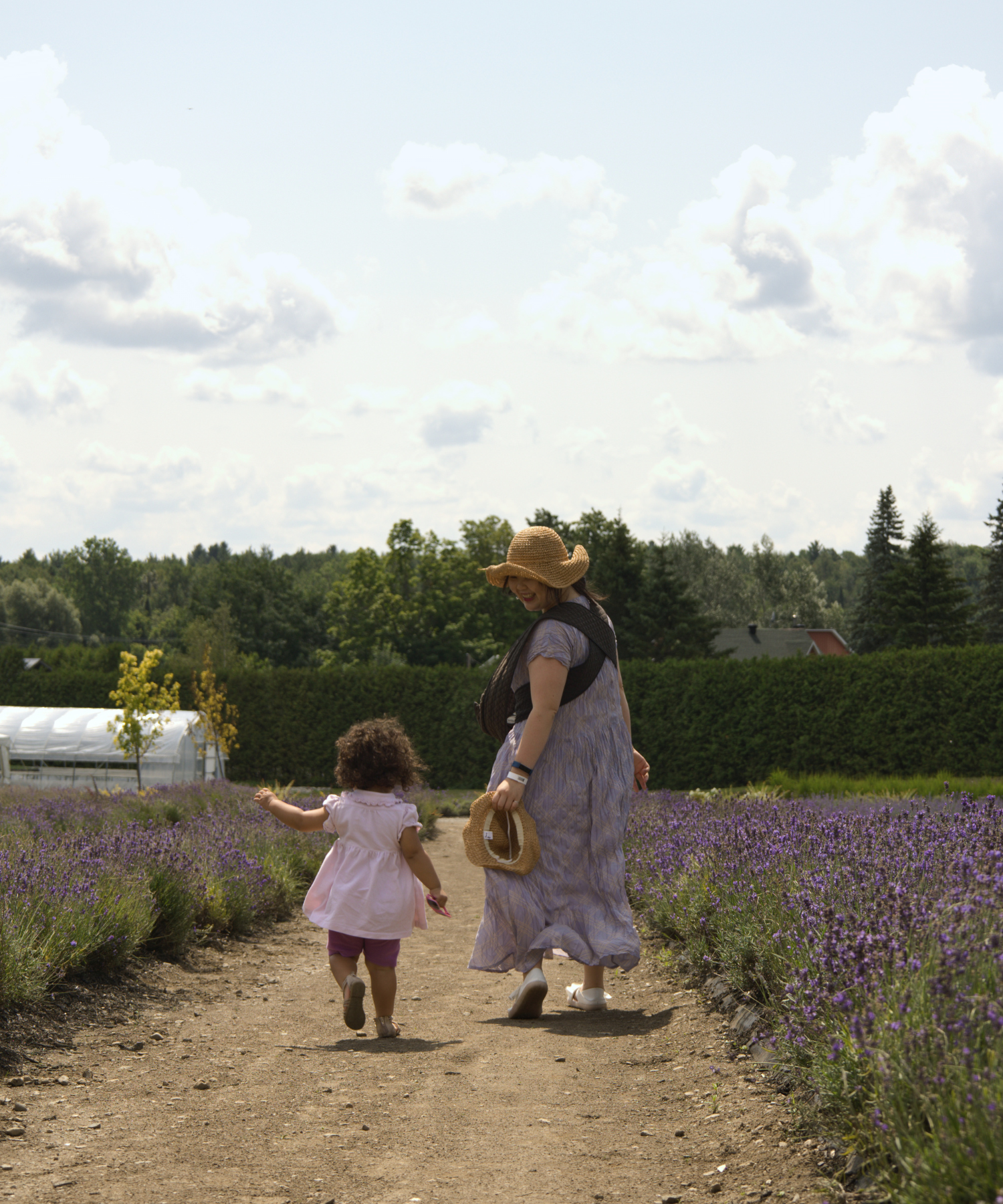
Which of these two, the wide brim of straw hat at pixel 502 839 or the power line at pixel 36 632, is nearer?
the wide brim of straw hat at pixel 502 839

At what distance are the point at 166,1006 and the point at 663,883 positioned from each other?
98.6 inches

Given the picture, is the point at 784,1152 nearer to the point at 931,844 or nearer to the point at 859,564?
the point at 931,844

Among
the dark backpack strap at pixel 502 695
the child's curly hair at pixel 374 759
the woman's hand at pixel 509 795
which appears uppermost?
the dark backpack strap at pixel 502 695

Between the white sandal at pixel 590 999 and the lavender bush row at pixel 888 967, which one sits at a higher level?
the lavender bush row at pixel 888 967

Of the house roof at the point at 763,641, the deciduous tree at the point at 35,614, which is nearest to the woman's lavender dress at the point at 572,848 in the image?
the house roof at the point at 763,641

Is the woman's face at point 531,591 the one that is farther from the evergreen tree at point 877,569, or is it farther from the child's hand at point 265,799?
the evergreen tree at point 877,569

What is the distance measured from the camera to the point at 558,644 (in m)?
4.49

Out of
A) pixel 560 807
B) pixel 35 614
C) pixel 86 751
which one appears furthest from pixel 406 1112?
pixel 35 614

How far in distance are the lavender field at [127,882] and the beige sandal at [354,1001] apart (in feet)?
3.85

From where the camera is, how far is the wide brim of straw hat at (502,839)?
14.4ft

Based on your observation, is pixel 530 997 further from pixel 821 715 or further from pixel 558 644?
pixel 821 715

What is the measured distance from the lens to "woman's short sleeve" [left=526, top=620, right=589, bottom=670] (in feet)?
14.7

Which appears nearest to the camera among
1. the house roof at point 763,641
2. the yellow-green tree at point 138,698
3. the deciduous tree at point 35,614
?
the yellow-green tree at point 138,698

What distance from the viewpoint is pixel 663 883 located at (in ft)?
19.0
